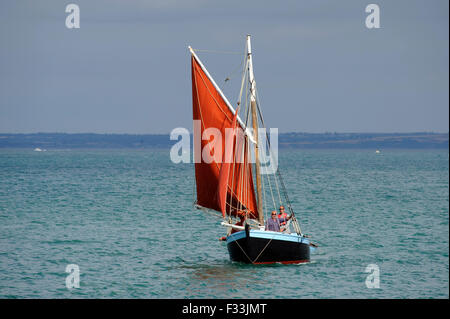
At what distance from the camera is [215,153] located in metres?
39.0

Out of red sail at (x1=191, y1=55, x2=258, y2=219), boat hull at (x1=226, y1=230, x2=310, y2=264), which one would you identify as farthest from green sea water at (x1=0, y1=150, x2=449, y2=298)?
red sail at (x1=191, y1=55, x2=258, y2=219)

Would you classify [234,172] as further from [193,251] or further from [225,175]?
[193,251]

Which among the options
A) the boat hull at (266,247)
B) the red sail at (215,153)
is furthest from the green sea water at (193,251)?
the red sail at (215,153)

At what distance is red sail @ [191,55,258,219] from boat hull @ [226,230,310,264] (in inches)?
72.2

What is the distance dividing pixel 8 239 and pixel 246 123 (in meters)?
20.1

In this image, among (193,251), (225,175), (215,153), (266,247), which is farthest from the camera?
(193,251)

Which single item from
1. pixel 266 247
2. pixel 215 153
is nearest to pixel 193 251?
pixel 215 153

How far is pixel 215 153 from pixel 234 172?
4.68ft

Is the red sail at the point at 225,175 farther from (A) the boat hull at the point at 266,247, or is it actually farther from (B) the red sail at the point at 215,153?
(A) the boat hull at the point at 266,247

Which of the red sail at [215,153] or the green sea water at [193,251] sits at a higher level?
the red sail at [215,153]

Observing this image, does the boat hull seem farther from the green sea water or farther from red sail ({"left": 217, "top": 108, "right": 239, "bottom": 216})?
red sail ({"left": 217, "top": 108, "right": 239, "bottom": 216})

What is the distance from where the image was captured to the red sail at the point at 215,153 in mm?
38406

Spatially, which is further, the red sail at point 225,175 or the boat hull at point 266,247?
the red sail at point 225,175
